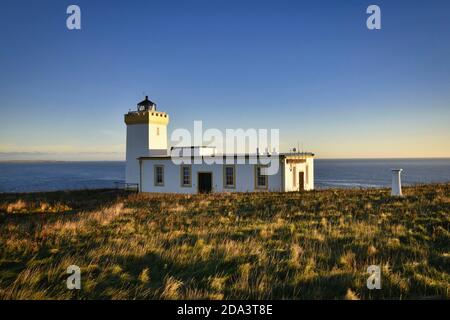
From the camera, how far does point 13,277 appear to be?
16.2ft

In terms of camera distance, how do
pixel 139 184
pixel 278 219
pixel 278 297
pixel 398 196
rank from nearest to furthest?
1. pixel 278 297
2. pixel 278 219
3. pixel 398 196
4. pixel 139 184

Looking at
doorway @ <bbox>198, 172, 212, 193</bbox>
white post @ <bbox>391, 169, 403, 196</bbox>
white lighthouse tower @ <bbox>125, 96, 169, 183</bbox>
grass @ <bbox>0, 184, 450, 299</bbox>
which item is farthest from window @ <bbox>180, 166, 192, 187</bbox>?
white post @ <bbox>391, 169, 403, 196</bbox>

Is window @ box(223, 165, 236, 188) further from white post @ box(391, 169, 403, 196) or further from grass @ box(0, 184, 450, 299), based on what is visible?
grass @ box(0, 184, 450, 299)

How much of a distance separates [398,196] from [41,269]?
48.7 feet

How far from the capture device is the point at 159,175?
1014 inches

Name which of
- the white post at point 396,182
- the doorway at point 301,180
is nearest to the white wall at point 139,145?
the doorway at point 301,180

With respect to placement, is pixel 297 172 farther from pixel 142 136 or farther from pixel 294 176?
pixel 142 136

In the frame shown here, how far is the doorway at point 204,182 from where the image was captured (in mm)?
23562

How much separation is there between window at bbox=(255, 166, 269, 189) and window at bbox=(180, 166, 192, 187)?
5314mm

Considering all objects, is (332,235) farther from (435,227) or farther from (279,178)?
(279,178)

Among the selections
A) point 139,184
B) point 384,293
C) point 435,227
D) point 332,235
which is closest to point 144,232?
point 332,235

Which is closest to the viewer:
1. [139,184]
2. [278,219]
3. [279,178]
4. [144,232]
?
[144,232]

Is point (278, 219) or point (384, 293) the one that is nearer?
point (384, 293)

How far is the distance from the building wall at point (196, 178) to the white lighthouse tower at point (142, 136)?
5.33ft
